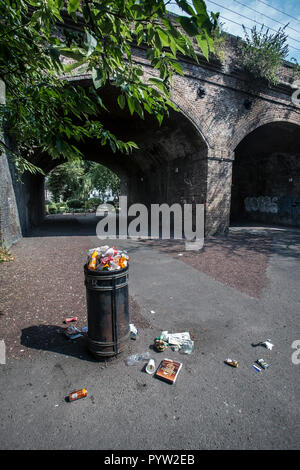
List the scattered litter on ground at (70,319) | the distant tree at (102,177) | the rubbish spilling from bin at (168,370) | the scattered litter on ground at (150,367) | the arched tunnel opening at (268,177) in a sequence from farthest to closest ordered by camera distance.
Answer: the distant tree at (102,177), the arched tunnel opening at (268,177), the scattered litter on ground at (70,319), the scattered litter on ground at (150,367), the rubbish spilling from bin at (168,370)

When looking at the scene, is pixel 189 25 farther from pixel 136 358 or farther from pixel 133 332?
pixel 133 332

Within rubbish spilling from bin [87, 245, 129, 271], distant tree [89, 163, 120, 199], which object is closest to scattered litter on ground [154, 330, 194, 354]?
rubbish spilling from bin [87, 245, 129, 271]

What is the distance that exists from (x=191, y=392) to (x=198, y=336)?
1.00 meters

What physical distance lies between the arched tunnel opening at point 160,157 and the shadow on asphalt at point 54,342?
28.6ft

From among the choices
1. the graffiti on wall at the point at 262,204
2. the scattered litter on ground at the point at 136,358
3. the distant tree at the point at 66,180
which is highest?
the distant tree at the point at 66,180

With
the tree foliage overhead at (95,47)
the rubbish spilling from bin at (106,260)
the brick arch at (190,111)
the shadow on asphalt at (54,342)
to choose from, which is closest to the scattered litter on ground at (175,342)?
the shadow on asphalt at (54,342)

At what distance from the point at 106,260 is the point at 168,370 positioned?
4.62 ft

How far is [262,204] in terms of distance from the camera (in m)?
18.0

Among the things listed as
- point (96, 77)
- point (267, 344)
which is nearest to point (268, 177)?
point (267, 344)

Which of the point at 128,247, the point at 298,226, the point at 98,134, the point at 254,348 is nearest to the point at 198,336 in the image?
the point at 254,348

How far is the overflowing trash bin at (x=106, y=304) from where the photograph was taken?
2619 mm

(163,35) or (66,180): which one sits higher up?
(66,180)

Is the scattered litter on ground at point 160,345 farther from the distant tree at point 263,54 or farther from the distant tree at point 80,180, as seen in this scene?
the distant tree at point 80,180

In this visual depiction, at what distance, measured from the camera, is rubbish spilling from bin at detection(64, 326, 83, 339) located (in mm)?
3133
